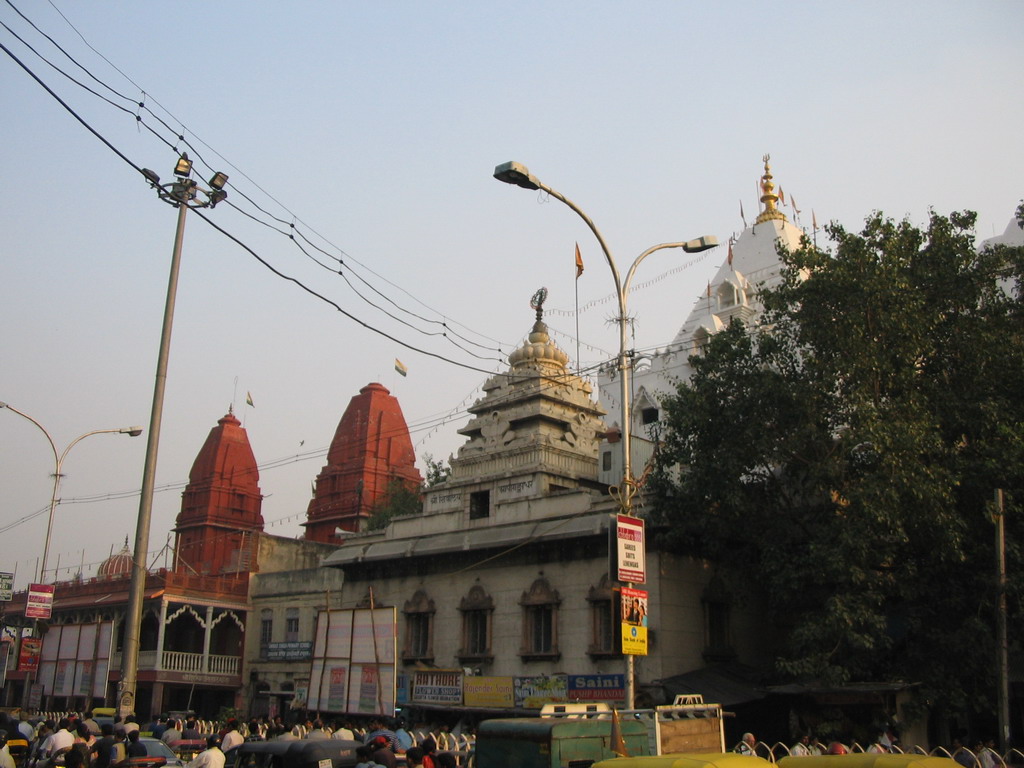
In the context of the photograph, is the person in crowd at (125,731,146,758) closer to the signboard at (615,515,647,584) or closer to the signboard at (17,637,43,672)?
the signboard at (615,515,647,584)

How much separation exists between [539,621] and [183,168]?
16350mm

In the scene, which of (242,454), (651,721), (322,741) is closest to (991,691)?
(651,721)

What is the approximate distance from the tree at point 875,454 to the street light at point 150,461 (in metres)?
12.7

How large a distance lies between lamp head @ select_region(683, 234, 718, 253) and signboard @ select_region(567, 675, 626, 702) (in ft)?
37.2

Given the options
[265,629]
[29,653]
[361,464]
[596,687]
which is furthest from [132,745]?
[361,464]

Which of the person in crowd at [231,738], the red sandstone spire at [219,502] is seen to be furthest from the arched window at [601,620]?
the red sandstone spire at [219,502]

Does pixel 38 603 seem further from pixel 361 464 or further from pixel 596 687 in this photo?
pixel 361 464

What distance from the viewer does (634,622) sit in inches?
565

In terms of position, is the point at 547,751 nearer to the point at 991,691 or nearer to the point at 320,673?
the point at 320,673

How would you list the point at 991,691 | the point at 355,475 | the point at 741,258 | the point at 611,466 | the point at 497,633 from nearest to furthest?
the point at 991,691 < the point at 497,633 < the point at 611,466 < the point at 741,258 < the point at 355,475

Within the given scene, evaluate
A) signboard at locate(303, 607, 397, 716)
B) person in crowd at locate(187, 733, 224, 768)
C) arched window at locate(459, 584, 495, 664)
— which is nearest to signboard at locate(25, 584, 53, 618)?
signboard at locate(303, 607, 397, 716)

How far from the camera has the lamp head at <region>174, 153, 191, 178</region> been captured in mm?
16870

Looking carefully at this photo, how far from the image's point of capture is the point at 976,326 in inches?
892

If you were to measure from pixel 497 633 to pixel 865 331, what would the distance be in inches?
529
